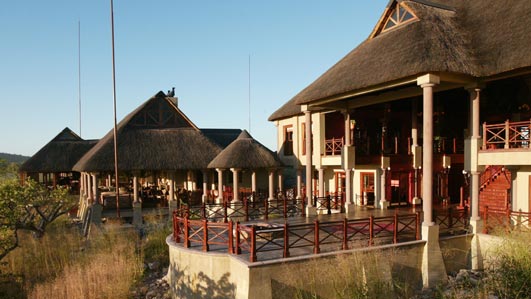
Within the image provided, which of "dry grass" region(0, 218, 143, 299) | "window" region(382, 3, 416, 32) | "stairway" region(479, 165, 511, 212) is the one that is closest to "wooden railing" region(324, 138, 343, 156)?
"window" region(382, 3, 416, 32)

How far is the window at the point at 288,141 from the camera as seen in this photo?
26844 millimetres

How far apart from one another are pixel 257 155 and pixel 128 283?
12.5 m

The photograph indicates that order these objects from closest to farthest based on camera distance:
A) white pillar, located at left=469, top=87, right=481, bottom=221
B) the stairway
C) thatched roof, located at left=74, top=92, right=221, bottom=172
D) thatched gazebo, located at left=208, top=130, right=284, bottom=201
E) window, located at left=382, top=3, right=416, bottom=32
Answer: white pillar, located at left=469, top=87, right=481, bottom=221 < window, located at left=382, top=3, right=416, bottom=32 < the stairway < thatched gazebo, located at left=208, top=130, right=284, bottom=201 < thatched roof, located at left=74, top=92, right=221, bottom=172

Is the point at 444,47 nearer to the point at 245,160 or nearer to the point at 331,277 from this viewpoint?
the point at 331,277

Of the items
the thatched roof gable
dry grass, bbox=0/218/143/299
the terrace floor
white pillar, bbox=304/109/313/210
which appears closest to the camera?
the terrace floor

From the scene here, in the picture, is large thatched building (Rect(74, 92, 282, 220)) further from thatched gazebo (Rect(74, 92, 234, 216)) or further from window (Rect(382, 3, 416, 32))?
window (Rect(382, 3, 416, 32))

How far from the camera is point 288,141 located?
27.1 metres

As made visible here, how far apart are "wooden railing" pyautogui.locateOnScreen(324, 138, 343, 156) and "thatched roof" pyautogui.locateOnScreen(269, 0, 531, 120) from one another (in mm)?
4944

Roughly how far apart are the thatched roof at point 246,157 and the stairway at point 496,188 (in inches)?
468

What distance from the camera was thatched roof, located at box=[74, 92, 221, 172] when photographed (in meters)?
24.7

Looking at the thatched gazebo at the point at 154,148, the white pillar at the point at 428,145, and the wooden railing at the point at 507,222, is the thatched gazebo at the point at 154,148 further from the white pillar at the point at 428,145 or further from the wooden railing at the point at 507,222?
the wooden railing at the point at 507,222

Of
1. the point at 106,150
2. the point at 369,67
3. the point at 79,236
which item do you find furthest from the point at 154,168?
the point at 369,67

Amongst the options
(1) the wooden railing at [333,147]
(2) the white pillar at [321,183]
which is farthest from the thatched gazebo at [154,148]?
(1) the wooden railing at [333,147]

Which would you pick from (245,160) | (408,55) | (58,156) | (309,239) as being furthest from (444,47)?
(58,156)
